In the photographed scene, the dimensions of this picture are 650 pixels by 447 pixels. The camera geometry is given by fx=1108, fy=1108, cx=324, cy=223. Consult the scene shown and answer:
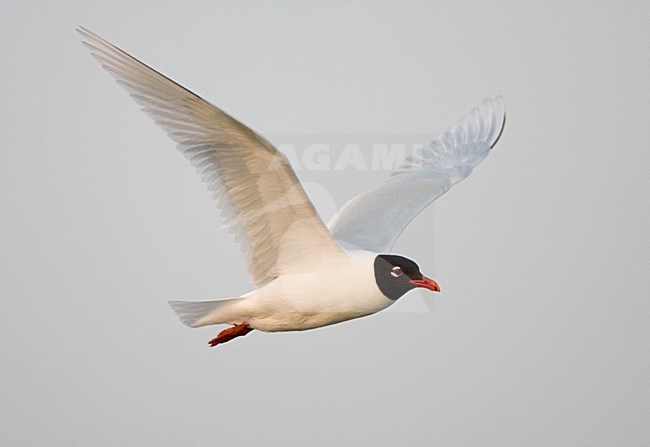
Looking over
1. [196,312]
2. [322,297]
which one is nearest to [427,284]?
[322,297]

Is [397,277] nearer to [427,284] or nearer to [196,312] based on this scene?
[427,284]

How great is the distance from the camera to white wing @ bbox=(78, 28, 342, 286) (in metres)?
7.23

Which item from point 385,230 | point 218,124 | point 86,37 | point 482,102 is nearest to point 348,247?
point 385,230

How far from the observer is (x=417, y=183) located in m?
10.6

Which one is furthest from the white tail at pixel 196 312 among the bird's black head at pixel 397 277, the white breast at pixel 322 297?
the bird's black head at pixel 397 277

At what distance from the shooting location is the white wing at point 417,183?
952cm

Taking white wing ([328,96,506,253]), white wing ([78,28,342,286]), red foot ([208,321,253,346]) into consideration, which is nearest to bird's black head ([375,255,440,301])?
white wing ([78,28,342,286])

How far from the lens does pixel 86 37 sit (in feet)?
22.9

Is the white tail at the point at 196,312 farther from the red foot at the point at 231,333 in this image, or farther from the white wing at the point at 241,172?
the white wing at the point at 241,172

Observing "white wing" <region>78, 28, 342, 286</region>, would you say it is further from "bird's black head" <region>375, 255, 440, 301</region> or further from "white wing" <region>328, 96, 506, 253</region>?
"white wing" <region>328, 96, 506, 253</region>

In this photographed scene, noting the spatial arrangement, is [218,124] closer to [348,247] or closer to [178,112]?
[178,112]

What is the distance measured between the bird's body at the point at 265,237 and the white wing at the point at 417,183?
230 mm

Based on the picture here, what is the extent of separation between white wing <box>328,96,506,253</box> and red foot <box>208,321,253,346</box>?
3.97ft

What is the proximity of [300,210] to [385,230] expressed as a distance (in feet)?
6.11
